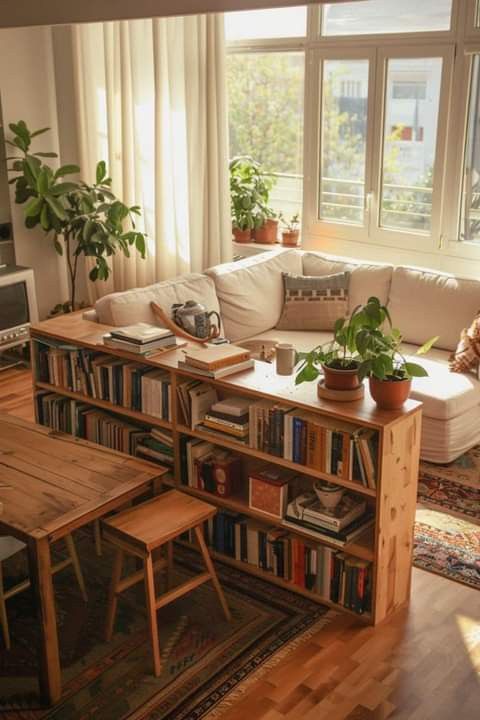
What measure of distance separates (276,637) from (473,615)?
32.1 inches

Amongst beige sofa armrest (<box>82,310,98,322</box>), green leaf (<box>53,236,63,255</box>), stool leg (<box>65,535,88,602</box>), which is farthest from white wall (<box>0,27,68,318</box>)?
stool leg (<box>65,535,88,602</box>)

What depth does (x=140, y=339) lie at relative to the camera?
374 cm

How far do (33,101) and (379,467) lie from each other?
4.44m

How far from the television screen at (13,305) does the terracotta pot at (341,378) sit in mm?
3314

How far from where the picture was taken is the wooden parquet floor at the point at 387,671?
280cm

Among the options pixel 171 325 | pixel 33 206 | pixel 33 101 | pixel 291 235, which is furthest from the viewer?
pixel 291 235

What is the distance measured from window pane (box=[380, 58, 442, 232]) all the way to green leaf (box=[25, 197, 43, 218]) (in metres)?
2.54

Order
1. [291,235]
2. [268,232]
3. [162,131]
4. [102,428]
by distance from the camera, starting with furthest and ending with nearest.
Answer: [268,232] < [291,235] < [162,131] < [102,428]

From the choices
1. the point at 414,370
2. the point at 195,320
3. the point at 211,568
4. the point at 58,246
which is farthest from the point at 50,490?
the point at 58,246

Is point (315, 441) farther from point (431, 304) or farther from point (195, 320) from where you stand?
point (431, 304)

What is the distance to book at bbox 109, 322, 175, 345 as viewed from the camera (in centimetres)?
376

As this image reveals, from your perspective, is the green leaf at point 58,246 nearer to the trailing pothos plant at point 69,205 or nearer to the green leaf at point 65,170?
the trailing pothos plant at point 69,205

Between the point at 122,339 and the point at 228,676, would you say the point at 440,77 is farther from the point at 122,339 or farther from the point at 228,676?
the point at 228,676

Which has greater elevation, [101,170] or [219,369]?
[101,170]
